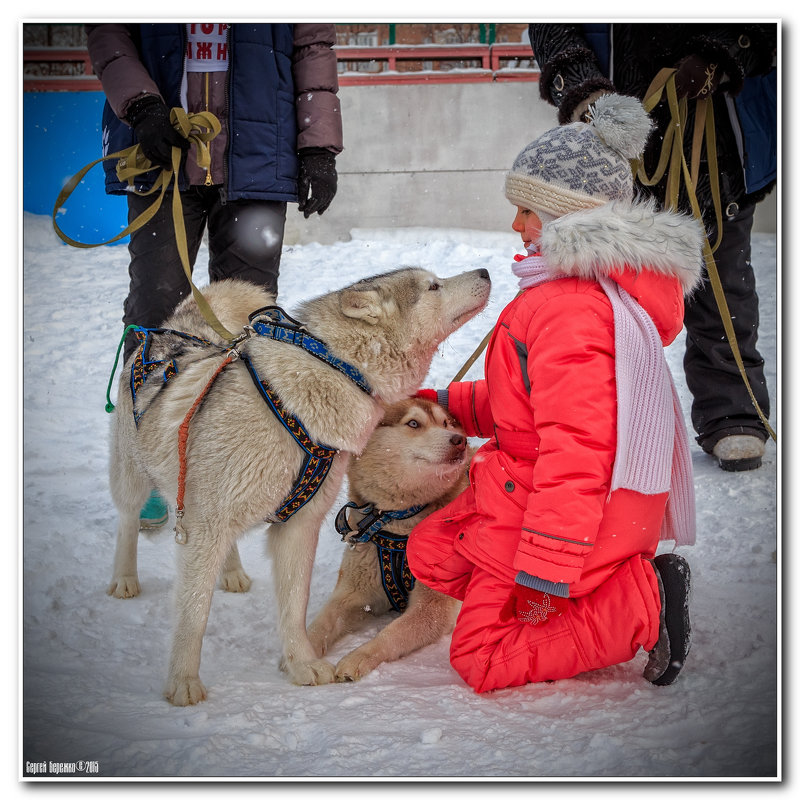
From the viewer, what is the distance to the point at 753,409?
114 inches

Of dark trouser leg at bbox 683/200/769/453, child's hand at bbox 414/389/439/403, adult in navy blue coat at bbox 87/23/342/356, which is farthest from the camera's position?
dark trouser leg at bbox 683/200/769/453

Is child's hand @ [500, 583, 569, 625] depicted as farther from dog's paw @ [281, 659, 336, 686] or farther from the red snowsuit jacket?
dog's paw @ [281, 659, 336, 686]

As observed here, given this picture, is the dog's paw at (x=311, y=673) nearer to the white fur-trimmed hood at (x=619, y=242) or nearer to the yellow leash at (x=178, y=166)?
the yellow leash at (x=178, y=166)

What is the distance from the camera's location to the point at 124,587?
7.91ft

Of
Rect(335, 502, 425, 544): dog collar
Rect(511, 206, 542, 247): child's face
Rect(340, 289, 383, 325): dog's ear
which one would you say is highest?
Rect(511, 206, 542, 247): child's face

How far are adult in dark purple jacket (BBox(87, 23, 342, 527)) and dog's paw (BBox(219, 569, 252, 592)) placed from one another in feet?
1.81

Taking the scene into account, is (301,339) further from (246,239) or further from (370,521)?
(246,239)

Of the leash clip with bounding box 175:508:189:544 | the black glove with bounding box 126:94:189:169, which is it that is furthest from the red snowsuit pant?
the black glove with bounding box 126:94:189:169

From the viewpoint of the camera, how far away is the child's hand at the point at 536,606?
1727 mm

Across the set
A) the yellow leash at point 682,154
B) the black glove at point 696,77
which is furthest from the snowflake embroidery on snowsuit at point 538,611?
the black glove at point 696,77

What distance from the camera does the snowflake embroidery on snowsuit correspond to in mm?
1745

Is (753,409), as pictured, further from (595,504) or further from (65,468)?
(65,468)
